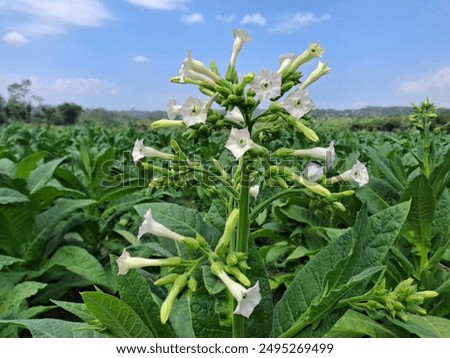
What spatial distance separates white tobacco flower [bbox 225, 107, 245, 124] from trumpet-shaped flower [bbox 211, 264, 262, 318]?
527 mm

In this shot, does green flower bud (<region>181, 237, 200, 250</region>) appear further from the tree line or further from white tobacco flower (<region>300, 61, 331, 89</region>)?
the tree line

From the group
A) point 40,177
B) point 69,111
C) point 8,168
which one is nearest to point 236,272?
point 40,177

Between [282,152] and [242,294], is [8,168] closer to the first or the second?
[282,152]

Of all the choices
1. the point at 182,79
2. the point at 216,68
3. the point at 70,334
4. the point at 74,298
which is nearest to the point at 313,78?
the point at 216,68

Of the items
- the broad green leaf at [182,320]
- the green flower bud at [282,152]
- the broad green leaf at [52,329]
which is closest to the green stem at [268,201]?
the green flower bud at [282,152]

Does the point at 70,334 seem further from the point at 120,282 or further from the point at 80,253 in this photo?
the point at 80,253

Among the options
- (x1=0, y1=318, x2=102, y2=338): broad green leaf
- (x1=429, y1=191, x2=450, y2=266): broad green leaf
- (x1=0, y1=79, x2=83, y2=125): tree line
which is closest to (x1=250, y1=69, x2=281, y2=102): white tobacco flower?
(x1=0, y1=318, x2=102, y2=338): broad green leaf

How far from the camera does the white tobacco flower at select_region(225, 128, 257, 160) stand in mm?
1486

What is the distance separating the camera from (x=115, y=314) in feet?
5.56

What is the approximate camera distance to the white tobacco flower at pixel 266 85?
1.57 m

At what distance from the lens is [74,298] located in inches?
189

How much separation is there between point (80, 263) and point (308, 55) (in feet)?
9.15

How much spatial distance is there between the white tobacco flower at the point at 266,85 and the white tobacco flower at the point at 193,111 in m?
0.20

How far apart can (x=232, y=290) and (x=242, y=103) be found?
64 centimetres
